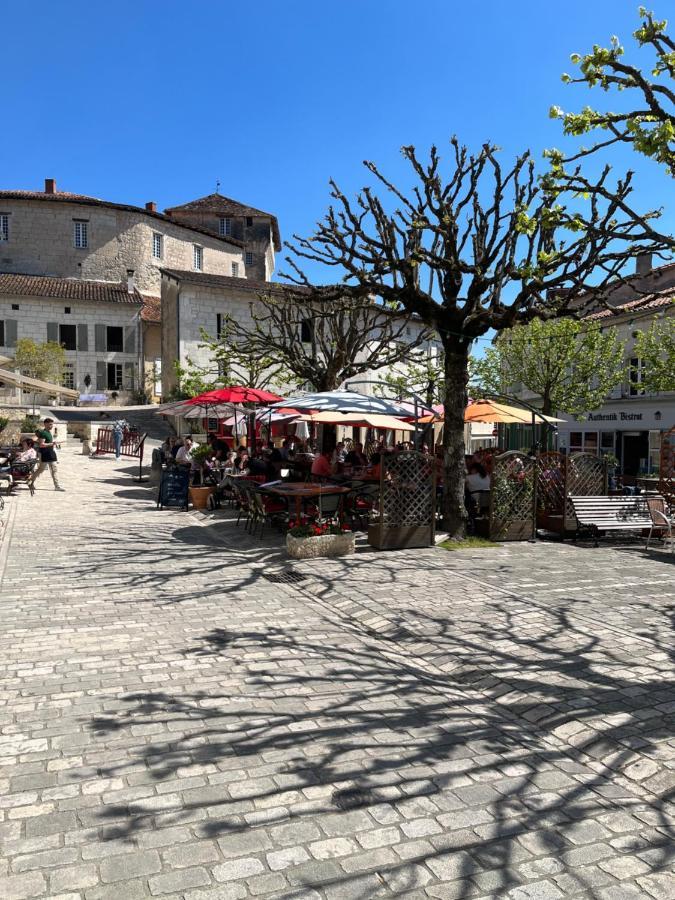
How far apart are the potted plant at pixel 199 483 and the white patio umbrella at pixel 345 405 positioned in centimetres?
397

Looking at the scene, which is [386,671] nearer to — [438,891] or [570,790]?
[570,790]

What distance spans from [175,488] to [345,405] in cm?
530

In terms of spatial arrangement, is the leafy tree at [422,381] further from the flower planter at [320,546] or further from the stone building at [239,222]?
the stone building at [239,222]

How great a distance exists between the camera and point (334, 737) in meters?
4.19

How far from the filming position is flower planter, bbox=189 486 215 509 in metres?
14.7

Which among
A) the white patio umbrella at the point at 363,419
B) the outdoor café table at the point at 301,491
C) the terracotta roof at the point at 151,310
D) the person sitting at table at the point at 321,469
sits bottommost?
the outdoor café table at the point at 301,491

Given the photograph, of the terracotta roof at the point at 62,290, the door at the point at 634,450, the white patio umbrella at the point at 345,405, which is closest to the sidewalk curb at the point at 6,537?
the white patio umbrella at the point at 345,405

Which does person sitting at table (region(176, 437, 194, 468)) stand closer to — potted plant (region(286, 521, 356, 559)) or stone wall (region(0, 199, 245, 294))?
potted plant (region(286, 521, 356, 559))

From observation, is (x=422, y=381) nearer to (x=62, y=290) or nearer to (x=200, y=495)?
(x=200, y=495)

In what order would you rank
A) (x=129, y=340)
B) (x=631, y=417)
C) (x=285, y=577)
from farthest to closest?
(x=129, y=340) < (x=631, y=417) < (x=285, y=577)

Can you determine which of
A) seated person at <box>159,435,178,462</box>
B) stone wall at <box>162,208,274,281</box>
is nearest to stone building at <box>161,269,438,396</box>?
seated person at <box>159,435,178,462</box>

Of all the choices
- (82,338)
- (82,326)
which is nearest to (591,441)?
(82,338)

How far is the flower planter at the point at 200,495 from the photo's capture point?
14.7 m

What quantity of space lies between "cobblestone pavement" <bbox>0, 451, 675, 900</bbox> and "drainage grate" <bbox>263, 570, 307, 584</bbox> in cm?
17
